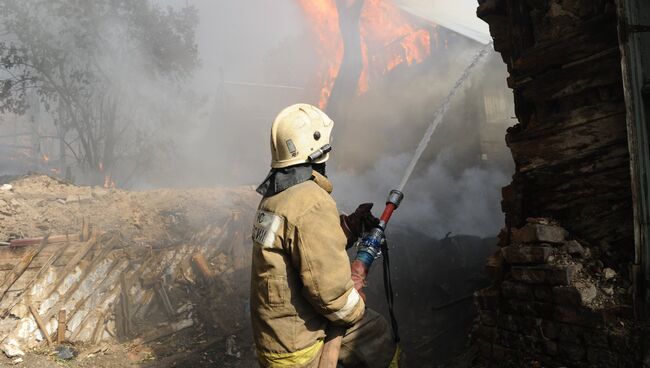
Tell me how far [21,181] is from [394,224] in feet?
34.5

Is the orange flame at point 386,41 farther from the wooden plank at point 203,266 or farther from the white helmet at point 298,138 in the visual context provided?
the white helmet at point 298,138

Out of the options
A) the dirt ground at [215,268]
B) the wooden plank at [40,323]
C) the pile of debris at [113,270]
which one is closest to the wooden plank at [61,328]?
the pile of debris at [113,270]

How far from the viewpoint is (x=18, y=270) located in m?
6.73

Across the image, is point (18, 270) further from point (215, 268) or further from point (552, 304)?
point (552, 304)

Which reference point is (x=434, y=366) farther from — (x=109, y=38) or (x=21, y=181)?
(x=109, y=38)

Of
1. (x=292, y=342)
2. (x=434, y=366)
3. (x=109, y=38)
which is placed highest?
(x=109, y=38)

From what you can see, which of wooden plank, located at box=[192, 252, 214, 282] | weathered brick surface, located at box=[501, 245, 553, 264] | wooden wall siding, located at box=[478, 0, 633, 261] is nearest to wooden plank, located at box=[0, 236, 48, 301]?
wooden plank, located at box=[192, 252, 214, 282]

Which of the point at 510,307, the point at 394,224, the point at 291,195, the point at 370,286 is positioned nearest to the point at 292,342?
the point at 291,195

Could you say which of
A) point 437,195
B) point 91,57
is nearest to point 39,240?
point 437,195

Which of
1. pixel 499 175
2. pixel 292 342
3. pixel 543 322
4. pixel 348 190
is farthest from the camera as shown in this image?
pixel 348 190

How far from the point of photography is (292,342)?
2264 millimetres

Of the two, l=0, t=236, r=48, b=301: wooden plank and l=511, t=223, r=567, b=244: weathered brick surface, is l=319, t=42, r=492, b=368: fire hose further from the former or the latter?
l=0, t=236, r=48, b=301: wooden plank

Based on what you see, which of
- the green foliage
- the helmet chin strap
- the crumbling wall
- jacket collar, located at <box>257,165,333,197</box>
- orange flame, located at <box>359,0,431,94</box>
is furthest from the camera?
orange flame, located at <box>359,0,431,94</box>

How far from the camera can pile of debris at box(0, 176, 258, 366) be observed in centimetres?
654
